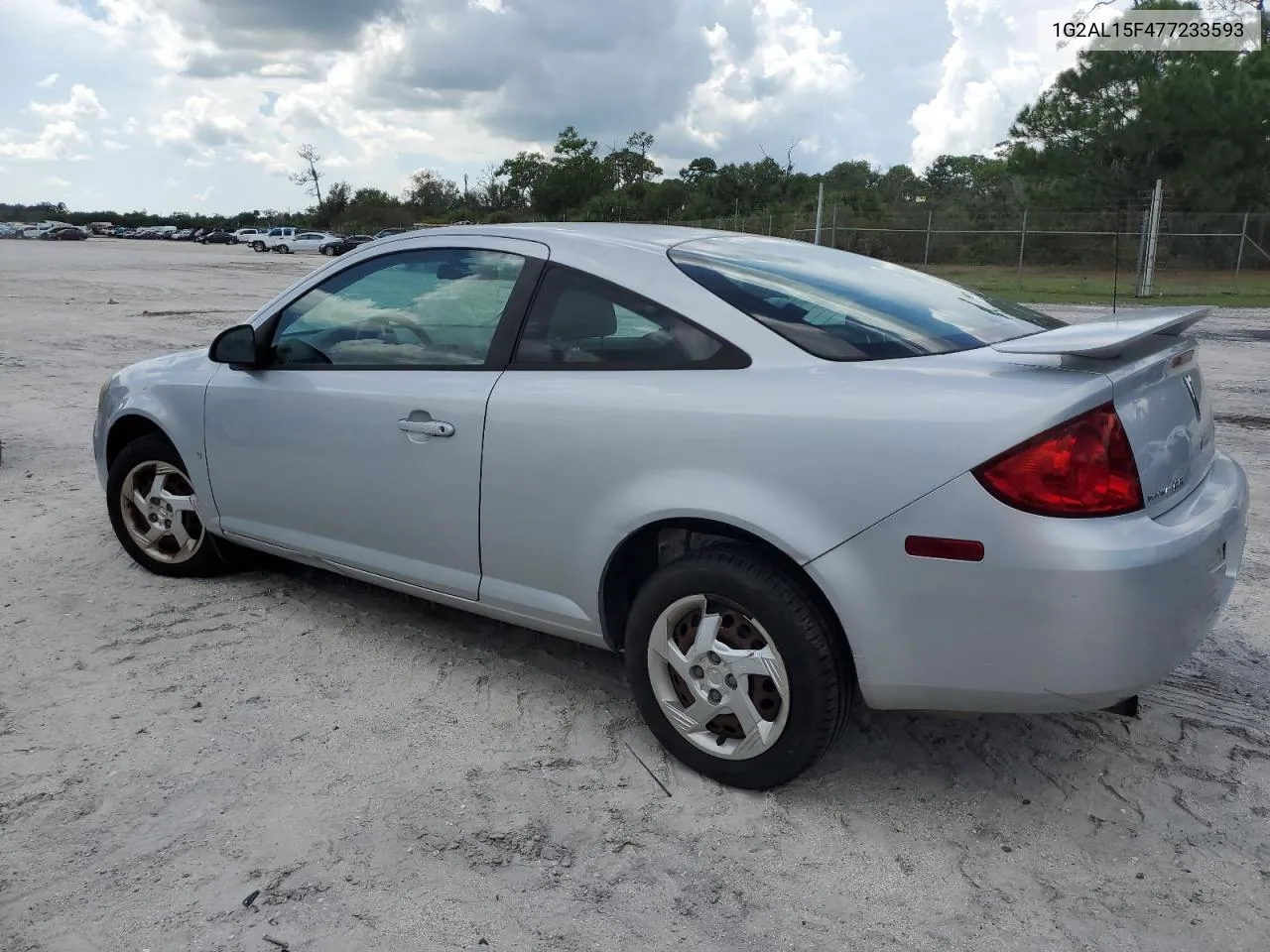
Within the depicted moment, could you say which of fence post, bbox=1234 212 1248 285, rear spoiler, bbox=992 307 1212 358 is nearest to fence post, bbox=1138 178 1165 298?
fence post, bbox=1234 212 1248 285

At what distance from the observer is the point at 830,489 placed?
2.65 meters

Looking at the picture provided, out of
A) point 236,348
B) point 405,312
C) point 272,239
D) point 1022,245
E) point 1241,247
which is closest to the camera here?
point 405,312

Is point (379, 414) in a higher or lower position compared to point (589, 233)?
lower

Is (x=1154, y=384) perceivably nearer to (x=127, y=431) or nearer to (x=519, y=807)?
(x=519, y=807)

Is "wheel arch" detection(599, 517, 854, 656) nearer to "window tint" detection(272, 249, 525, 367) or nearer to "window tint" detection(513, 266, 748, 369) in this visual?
"window tint" detection(513, 266, 748, 369)

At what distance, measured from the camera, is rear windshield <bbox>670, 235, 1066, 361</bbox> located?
2.94 m

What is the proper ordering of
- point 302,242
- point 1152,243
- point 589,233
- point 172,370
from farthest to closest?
point 302,242 → point 1152,243 → point 172,370 → point 589,233

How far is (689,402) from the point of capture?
2.92 meters

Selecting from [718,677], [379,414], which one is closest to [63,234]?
[379,414]

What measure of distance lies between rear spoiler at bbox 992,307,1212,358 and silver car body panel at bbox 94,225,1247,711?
4cm

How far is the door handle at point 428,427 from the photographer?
11.1ft

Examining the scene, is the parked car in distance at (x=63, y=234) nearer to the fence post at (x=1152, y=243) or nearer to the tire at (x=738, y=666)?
the fence post at (x=1152, y=243)

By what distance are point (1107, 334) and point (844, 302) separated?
768 millimetres

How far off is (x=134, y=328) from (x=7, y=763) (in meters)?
13.1
